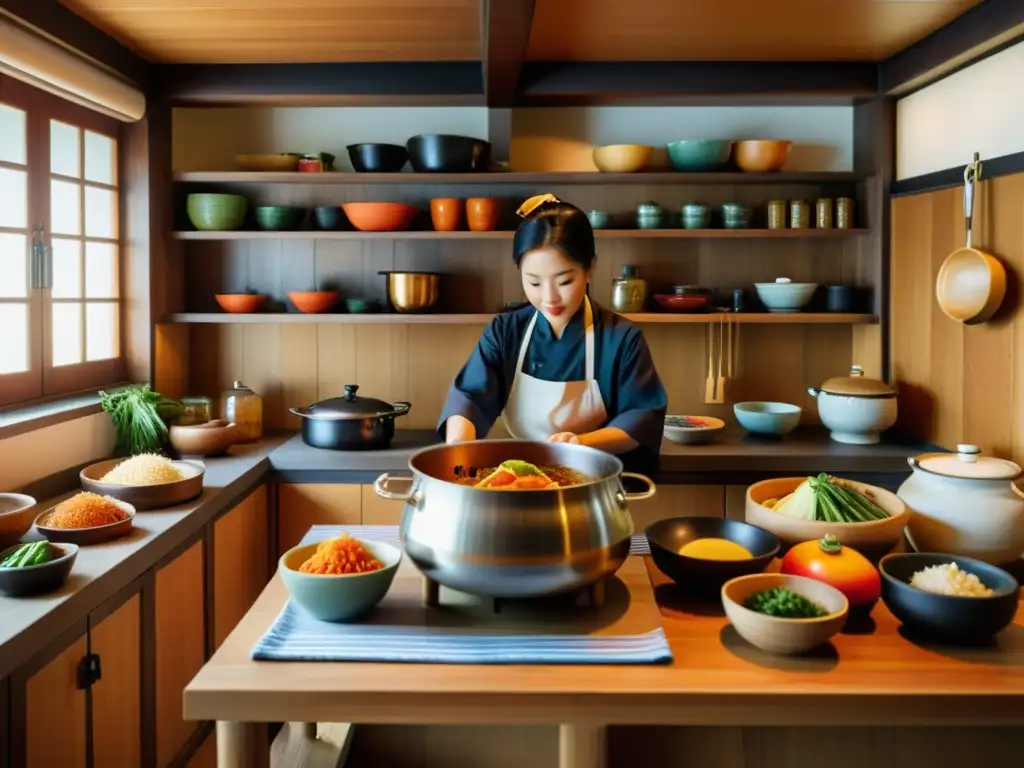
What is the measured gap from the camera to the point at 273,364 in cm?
408

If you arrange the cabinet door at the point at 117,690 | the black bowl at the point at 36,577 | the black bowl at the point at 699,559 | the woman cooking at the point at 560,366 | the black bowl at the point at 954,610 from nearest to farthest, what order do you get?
the black bowl at the point at 954,610 → the black bowl at the point at 699,559 → the black bowl at the point at 36,577 → the cabinet door at the point at 117,690 → the woman cooking at the point at 560,366

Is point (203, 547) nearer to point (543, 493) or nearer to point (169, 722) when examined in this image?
point (169, 722)

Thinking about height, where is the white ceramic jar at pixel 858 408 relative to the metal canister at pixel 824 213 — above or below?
below

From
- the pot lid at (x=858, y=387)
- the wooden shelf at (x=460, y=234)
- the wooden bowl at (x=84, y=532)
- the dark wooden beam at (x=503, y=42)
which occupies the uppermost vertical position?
the dark wooden beam at (x=503, y=42)

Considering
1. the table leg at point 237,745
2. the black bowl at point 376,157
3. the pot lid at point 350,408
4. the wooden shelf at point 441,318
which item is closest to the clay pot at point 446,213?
the black bowl at point 376,157

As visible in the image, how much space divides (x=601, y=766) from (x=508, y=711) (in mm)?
178

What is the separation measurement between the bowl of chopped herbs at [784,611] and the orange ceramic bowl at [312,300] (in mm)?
2609

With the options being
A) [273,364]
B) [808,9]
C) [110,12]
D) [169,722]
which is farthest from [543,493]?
[273,364]

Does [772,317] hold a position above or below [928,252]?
below

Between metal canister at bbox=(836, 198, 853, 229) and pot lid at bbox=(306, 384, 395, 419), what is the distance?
2008 mm

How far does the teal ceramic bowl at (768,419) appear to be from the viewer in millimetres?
3668

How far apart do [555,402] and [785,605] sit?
53.4 inches

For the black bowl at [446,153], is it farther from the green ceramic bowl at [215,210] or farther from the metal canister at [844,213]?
the metal canister at [844,213]

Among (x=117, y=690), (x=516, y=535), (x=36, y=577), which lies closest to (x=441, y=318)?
(x=117, y=690)
